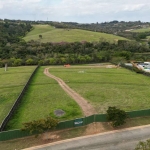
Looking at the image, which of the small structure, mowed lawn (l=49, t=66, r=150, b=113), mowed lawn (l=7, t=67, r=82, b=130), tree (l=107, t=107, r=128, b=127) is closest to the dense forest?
mowed lawn (l=49, t=66, r=150, b=113)

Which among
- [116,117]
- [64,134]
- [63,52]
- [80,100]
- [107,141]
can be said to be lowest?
[107,141]

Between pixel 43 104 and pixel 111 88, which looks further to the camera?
pixel 111 88

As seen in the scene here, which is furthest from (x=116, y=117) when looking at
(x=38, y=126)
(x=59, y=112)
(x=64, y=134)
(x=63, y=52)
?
(x=63, y=52)

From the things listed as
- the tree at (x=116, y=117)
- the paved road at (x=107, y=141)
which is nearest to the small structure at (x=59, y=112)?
the paved road at (x=107, y=141)

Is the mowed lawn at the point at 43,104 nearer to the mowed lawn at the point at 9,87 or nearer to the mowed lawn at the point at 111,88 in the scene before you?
the mowed lawn at the point at 9,87

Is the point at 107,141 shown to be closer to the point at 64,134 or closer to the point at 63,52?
the point at 64,134

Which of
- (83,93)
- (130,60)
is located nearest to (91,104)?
(83,93)
